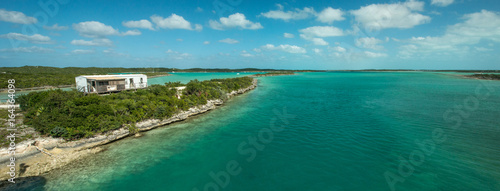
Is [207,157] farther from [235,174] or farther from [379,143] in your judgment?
[379,143]

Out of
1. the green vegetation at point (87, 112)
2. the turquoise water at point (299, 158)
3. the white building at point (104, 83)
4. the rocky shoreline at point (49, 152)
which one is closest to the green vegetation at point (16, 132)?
the green vegetation at point (87, 112)

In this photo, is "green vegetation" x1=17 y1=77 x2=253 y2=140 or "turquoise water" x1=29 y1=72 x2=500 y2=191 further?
"green vegetation" x1=17 y1=77 x2=253 y2=140

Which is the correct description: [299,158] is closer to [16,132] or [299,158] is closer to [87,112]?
[87,112]

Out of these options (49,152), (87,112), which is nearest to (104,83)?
(87,112)

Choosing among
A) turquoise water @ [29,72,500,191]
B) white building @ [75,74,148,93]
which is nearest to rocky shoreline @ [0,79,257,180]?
turquoise water @ [29,72,500,191]

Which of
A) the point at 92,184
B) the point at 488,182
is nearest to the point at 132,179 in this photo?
the point at 92,184

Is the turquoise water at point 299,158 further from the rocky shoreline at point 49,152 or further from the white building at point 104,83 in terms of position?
the white building at point 104,83

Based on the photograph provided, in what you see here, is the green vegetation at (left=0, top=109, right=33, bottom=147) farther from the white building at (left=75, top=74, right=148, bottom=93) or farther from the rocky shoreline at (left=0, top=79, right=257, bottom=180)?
the white building at (left=75, top=74, right=148, bottom=93)

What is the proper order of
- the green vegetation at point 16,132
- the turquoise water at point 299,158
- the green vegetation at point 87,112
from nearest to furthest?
1. the turquoise water at point 299,158
2. the green vegetation at point 16,132
3. the green vegetation at point 87,112
